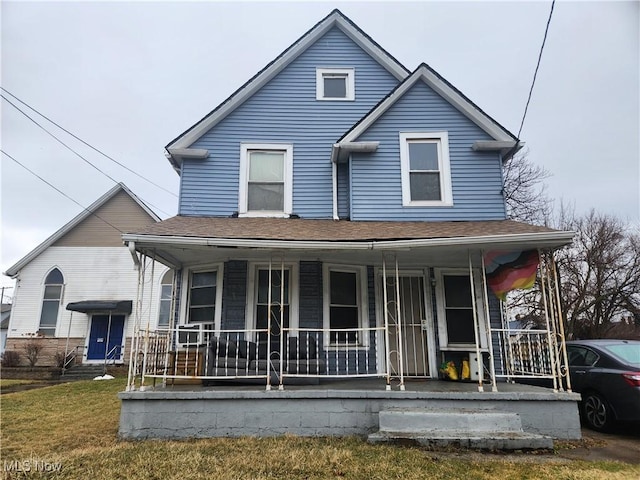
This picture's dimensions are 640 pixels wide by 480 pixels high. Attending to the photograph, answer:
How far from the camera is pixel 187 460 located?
15.4ft

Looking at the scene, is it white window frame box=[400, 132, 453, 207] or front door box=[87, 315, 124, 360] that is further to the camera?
front door box=[87, 315, 124, 360]

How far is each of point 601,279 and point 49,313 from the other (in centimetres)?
2426

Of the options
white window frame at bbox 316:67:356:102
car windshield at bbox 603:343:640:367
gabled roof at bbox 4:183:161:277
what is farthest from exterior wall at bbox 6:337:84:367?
car windshield at bbox 603:343:640:367

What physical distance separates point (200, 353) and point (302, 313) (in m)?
2.00

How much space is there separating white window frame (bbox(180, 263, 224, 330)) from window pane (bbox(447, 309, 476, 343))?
14.6 ft

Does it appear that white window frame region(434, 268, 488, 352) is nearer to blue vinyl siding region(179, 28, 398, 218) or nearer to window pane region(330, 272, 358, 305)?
window pane region(330, 272, 358, 305)

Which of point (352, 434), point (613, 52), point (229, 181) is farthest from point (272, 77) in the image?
point (352, 434)

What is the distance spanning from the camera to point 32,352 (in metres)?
16.6

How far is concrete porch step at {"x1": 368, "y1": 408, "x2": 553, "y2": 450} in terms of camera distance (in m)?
5.13

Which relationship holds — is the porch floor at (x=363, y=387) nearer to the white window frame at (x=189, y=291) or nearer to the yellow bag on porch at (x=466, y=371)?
the yellow bag on porch at (x=466, y=371)

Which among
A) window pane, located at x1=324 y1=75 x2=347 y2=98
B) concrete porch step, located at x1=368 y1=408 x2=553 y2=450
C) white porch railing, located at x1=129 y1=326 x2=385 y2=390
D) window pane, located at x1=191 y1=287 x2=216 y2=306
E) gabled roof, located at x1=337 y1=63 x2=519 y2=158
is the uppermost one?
window pane, located at x1=324 y1=75 x2=347 y2=98

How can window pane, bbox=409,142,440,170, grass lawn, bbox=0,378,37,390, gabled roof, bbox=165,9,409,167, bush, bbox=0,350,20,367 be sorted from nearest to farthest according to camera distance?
window pane, bbox=409,142,440,170 < gabled roof, bbox=165,9,409,167 < grass lawn, bbox=0,378,37,390 < bush, bbox=0,350,20,367

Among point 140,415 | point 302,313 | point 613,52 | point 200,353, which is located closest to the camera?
point 140,415

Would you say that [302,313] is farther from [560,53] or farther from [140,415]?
[560,53]
